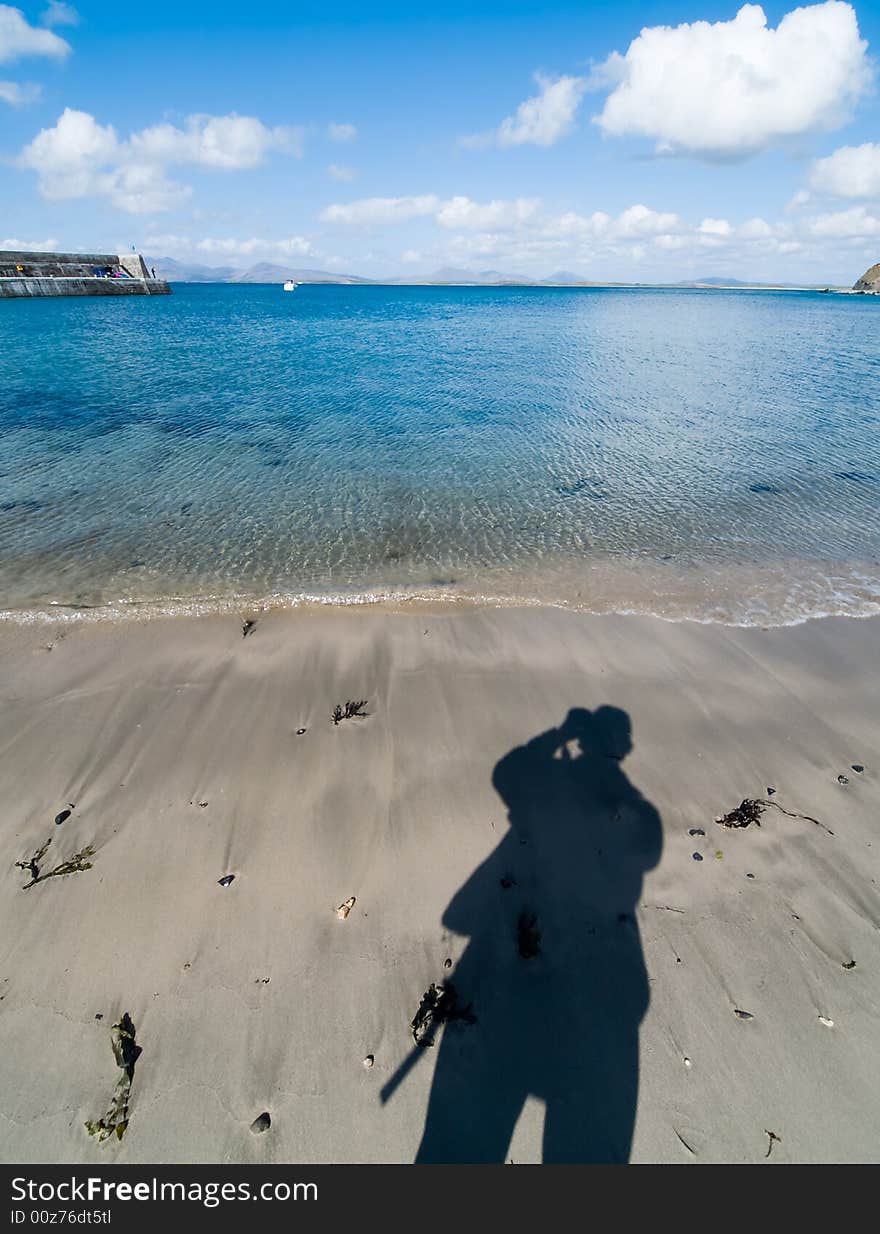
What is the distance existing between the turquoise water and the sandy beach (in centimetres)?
373

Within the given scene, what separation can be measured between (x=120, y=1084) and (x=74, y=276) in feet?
560

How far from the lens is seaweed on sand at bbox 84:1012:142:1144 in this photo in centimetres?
453

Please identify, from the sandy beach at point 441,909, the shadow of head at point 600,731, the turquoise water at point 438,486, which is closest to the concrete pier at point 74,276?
the turquoise water at point 438,486

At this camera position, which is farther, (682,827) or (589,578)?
(589,578)

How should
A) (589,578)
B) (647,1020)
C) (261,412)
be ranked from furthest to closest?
1. (261,412)
2. (589,578)
3. (647,1020)

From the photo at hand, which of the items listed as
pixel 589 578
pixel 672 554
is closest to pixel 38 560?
pixel 589 578

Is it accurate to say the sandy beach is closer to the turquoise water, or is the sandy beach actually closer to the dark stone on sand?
the dark stone on sand

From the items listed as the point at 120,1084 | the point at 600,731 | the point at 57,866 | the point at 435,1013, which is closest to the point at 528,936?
the point at 435,1013

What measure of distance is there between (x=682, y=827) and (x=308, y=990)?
5.37 metres

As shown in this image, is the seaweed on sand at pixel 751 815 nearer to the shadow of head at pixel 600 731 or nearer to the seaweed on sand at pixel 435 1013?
the shadow of head at pixel 600 731

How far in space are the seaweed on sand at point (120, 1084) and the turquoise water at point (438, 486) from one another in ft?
29.1

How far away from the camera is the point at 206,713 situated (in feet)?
30.0

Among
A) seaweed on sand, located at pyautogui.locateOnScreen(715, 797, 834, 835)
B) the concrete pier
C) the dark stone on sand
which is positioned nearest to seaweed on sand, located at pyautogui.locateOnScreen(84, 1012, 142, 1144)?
the dark stone on sand

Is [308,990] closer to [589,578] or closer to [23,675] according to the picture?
[23,675]
